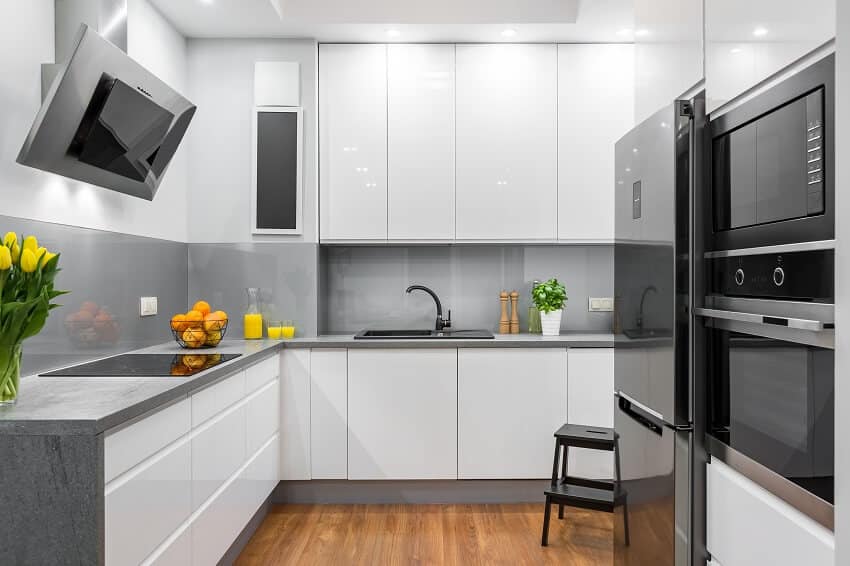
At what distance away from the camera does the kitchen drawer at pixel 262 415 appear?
A: 111 inches

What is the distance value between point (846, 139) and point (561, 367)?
2.43m

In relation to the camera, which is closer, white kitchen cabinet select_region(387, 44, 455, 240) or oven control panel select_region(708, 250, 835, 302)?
oven control panel select_region(708, 250, 835, 302)

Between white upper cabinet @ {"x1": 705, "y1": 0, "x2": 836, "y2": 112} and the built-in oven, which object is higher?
white upper cabinet @ {"x1": 705, "y1": 0, "x2": 836, "y2": 112}

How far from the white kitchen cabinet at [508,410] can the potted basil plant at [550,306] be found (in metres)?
0.26

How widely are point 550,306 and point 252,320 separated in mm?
1659

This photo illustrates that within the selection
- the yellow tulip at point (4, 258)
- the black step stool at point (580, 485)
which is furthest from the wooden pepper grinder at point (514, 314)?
the yellow tulip at point (4, 258)

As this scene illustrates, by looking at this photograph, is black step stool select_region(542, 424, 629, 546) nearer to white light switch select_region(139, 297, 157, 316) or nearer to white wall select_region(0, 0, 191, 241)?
white light switch select_region(139, 297, 157, 316)

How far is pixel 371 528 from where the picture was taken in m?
3.12

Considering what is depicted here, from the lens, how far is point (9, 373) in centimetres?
165

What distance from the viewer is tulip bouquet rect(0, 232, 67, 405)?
159cm

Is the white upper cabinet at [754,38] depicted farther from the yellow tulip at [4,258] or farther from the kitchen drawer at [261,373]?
the kitchen drawer at [261,373]

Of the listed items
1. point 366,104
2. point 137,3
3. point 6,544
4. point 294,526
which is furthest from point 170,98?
point 294,526

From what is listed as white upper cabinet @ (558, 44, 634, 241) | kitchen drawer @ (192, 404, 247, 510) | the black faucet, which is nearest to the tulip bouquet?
kitchen drawer @ (192, 404, 247, 510)

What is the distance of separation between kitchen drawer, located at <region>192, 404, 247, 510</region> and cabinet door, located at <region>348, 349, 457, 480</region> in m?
0.79
